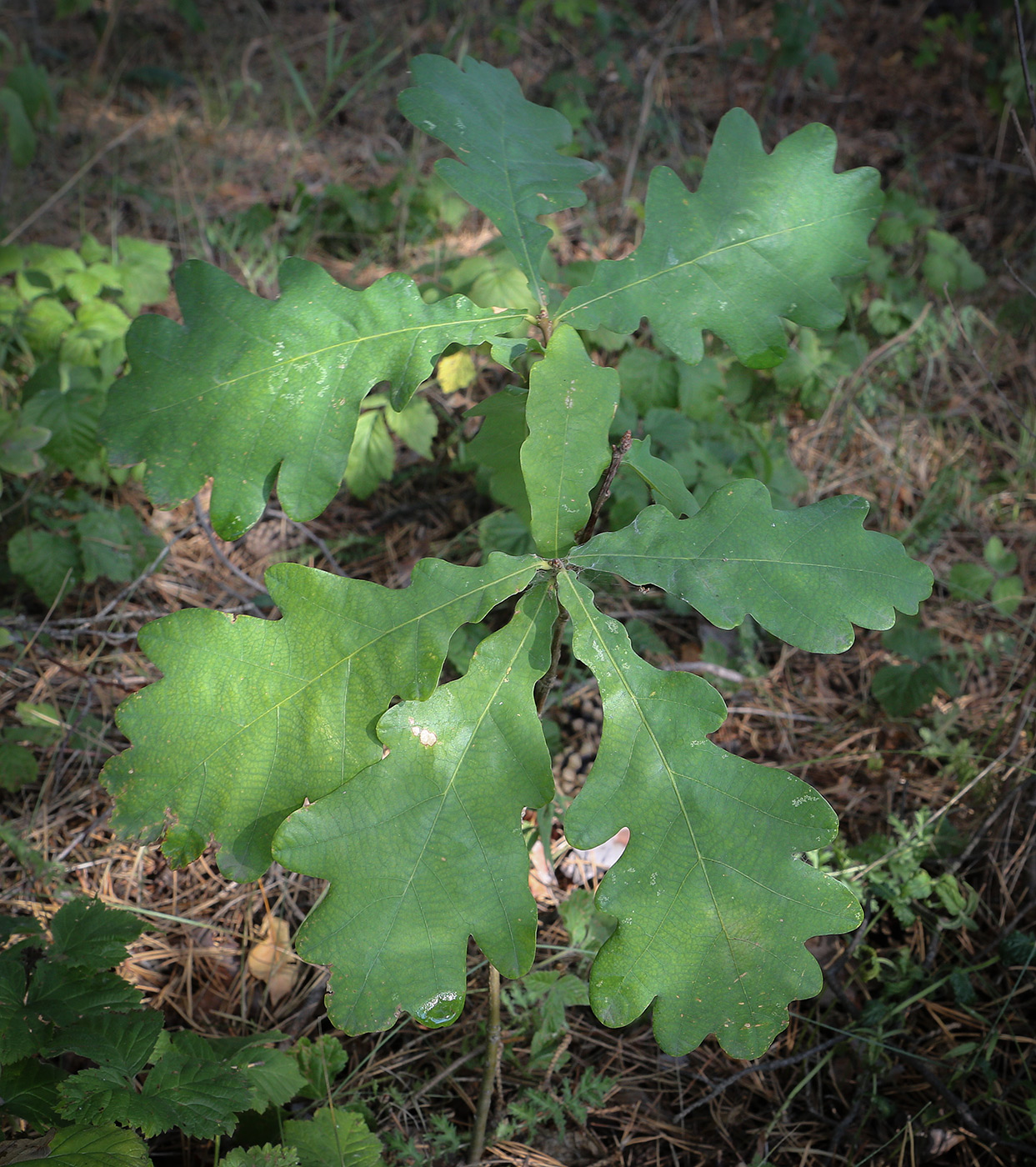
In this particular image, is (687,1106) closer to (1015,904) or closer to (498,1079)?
(498,1079)

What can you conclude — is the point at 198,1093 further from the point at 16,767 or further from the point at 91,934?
the point at 16,767

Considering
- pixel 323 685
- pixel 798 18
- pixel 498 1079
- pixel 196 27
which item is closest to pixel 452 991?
pixel 323 685

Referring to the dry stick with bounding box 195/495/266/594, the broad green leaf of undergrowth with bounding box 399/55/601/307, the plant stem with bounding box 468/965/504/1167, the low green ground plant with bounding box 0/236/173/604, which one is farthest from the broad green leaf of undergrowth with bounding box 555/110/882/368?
the dry stick with bounding box 195/495/266/594

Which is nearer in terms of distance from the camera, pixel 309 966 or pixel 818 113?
pixel 309 966

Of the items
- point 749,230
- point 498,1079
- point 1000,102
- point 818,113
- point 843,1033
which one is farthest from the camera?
point 818,113

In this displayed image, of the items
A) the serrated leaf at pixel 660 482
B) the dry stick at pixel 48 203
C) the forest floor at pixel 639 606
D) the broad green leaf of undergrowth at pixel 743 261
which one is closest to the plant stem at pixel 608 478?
the serrated leaf at pixel 660 482
